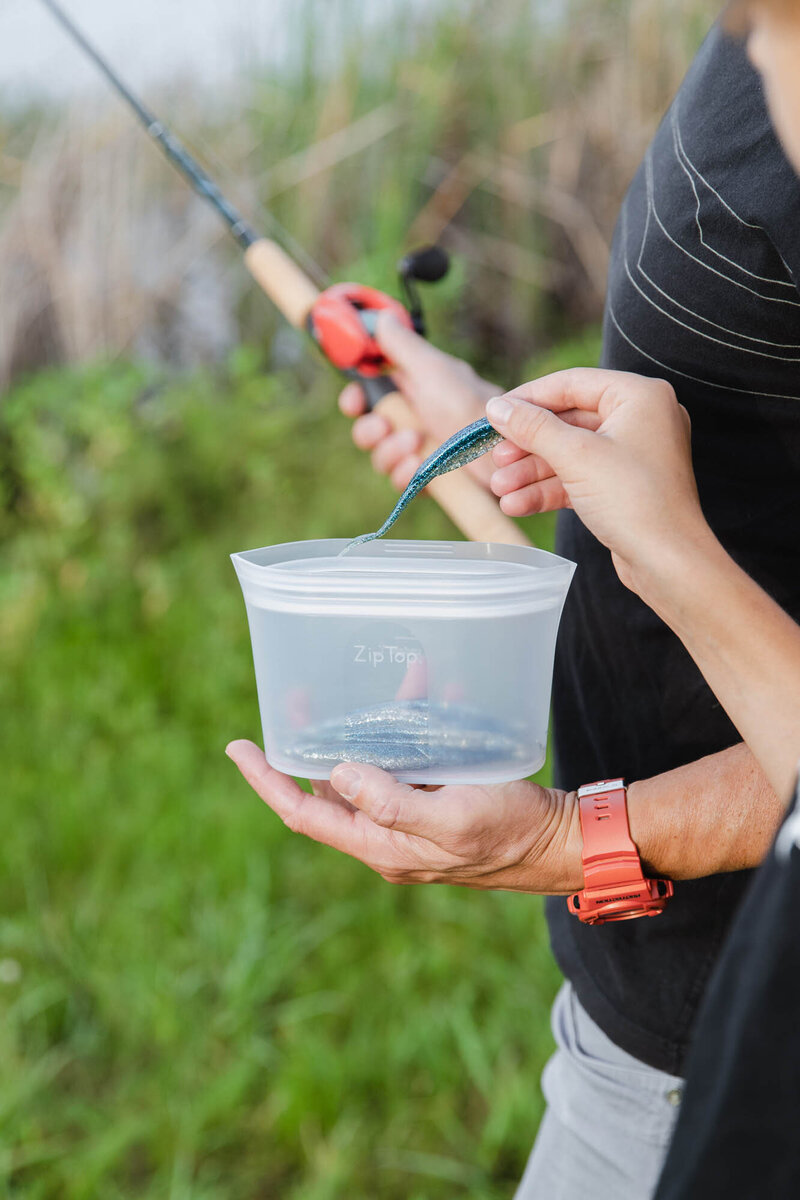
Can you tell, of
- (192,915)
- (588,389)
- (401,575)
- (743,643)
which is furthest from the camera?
(192,915)

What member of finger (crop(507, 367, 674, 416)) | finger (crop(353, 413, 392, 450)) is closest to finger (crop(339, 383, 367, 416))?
finger (crop(353, 413, 392, 450))

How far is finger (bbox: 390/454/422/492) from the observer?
1.58 m

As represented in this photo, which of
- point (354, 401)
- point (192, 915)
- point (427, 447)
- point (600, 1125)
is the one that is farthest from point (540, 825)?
point (192, 915)

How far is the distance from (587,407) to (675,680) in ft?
1.16

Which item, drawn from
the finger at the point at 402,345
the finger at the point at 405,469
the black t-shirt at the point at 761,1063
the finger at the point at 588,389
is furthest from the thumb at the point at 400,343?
the black t-shirt at the point at 761,1063

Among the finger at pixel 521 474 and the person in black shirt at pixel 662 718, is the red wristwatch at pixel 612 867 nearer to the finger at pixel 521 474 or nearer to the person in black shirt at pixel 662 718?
the person in black shirt at pixel 662 718

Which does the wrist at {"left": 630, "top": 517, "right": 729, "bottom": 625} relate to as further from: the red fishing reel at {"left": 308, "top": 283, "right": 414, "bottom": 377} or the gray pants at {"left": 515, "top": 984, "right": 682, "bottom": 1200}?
the red fishing reel at {"left": 308, "top": 283, "right": 414, "bottom": 377}

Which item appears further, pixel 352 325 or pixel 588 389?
pixel 352 325

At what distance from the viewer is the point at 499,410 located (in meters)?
0.93

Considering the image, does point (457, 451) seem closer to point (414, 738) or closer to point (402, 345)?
point (414, 738)

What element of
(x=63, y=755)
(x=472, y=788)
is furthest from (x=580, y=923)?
(x=63, y=755)

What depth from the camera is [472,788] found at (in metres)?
1.05

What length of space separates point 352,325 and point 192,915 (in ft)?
4.68

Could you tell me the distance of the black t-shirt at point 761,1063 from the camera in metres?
0.58
